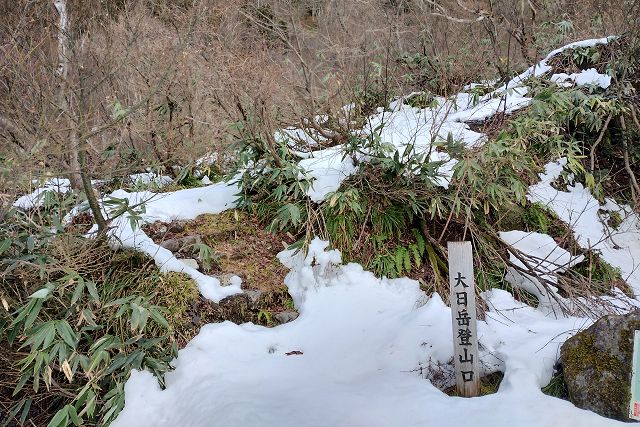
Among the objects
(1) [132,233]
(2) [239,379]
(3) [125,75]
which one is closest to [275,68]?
(3) [125,75]

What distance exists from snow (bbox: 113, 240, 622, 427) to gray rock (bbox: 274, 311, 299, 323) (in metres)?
0.08

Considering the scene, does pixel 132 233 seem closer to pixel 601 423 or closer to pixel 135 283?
pixel 135 283

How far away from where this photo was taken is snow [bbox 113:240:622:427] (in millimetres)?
2148

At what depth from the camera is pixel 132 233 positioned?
3244 mm

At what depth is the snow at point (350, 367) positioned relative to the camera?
2.15 meters

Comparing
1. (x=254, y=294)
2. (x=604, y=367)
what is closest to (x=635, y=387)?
(x=604, y=367)

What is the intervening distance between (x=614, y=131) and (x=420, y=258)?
3.40 m

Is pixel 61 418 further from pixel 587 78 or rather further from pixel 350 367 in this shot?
pixel 587 78

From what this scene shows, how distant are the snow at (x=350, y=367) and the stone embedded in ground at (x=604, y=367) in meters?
0.09

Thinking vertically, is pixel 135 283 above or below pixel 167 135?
below

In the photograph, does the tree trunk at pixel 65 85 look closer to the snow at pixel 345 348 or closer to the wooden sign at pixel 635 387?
the snow at pixel 345 348

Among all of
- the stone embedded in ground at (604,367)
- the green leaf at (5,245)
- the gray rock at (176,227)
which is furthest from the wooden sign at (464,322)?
the green leaf at (5,245)

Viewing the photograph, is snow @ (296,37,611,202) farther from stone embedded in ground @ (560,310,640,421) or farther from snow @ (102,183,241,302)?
stone embedded in ground @ (560,310,640,421)

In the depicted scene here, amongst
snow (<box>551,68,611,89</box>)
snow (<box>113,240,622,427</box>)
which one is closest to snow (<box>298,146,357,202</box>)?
snow (<box>113,240,622,427</box>)
